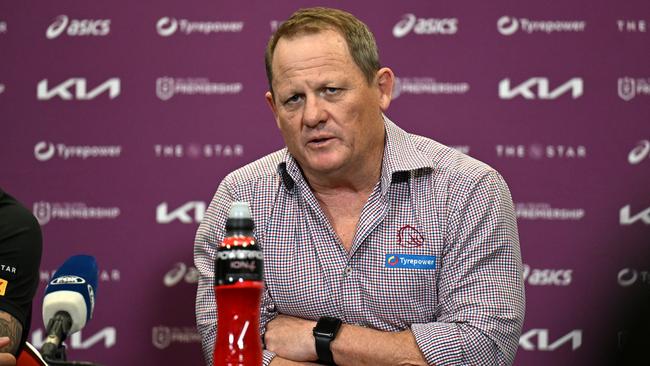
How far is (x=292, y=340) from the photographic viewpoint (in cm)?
272

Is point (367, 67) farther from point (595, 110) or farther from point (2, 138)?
point (2, 138)

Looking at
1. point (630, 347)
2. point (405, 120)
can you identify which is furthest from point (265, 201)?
point (630, 347)

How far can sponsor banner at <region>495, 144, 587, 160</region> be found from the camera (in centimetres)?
429

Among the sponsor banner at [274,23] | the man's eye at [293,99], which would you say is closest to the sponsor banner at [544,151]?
the sponsor banner at [274,23]

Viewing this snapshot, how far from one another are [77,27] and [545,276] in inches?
101

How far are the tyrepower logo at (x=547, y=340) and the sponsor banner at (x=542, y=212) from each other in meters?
0.53

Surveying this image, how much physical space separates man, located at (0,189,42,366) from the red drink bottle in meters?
1.35

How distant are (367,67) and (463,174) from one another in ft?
1.48

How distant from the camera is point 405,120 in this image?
4.36 metres

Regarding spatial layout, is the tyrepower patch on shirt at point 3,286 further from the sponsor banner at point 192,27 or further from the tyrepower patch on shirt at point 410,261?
the sponsor banner at point 192,27

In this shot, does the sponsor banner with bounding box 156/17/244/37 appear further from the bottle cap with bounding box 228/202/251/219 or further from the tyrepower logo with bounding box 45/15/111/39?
the bottle cap with bounding box 228/202/251/219

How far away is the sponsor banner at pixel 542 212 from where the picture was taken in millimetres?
4285

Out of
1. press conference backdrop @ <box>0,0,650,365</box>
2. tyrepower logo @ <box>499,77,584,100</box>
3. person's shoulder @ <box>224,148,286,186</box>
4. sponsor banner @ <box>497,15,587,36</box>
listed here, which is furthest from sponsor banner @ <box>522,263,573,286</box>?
person's shoulder @ <box>224,148,286,186</box>

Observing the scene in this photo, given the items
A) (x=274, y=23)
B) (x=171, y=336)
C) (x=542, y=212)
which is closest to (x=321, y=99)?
(x=274, y=23)
